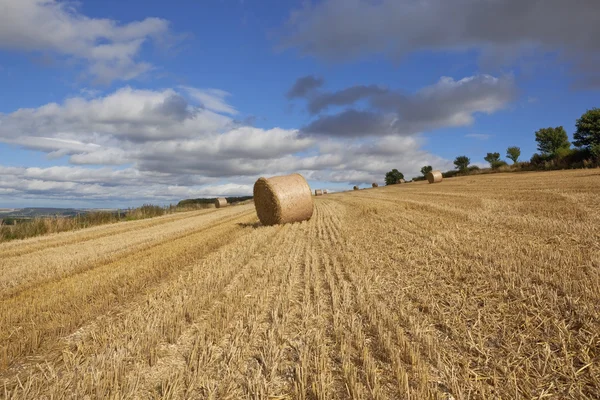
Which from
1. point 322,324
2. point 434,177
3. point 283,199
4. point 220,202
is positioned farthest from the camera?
point 434,177

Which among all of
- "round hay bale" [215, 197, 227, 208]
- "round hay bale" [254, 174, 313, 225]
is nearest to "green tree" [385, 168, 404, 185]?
"round hay bale" [215, 197, 227, 208]

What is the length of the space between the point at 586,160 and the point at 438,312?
40.5 metres

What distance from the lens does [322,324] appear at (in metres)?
3.59

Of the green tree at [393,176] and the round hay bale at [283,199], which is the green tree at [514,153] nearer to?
the green tree at [393,176]

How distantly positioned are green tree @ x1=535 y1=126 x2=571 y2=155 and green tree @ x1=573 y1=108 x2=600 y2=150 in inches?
1015

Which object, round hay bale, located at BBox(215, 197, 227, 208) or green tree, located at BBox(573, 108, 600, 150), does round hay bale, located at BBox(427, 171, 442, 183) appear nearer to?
Answer: green tree, located at BBox(573, 108, 600, 150)

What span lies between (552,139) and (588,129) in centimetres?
2880

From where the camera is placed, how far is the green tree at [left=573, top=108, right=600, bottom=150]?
43.0 m

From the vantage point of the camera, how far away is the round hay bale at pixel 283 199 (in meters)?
13.6

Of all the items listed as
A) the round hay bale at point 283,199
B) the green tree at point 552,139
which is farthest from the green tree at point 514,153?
the round hay bale at point 283,199

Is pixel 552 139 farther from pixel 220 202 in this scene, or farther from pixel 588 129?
pixel 220 202

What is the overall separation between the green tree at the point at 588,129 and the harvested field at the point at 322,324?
158 feet

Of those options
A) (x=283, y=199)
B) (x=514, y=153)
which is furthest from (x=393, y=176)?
(x=283, y=199)

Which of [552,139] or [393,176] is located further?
[393,176]
